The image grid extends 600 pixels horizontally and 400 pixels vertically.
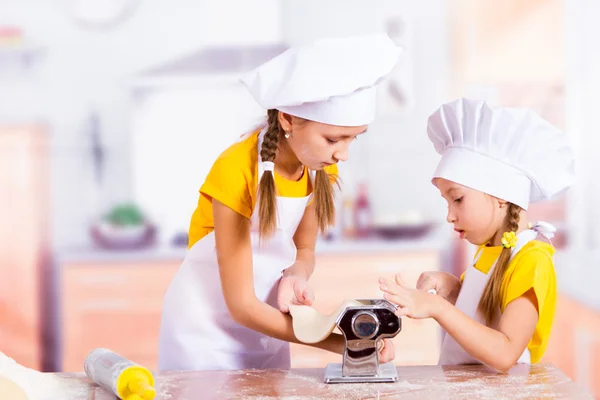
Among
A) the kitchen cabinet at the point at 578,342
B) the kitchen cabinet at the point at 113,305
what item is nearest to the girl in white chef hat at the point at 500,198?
the kitchen cabinet at the point at 578,342

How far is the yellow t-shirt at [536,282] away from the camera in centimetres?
126

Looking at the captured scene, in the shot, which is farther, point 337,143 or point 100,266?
point 100,266

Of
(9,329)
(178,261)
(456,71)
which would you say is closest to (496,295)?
(178,261)

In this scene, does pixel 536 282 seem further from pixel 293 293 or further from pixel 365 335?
pixel 293 293

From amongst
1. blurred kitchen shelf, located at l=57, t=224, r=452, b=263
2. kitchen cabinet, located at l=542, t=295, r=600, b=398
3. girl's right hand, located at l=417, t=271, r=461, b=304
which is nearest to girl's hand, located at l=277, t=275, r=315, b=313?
girl's right hand, located at l=417, t=271, r=461, b=304

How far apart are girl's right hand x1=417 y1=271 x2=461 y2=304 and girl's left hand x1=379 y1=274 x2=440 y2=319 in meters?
0.22

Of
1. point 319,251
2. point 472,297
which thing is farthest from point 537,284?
point 319,251

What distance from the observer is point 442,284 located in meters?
1.45

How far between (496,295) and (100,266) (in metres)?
2.29

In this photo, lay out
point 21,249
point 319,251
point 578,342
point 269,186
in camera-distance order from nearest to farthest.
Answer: point 269,186 → point 578,342 → point 319,251 → point 21,249

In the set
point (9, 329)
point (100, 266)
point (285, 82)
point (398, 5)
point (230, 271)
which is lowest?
point (9, 329)

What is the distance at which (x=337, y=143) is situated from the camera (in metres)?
1.30

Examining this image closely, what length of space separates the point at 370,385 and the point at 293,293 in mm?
248

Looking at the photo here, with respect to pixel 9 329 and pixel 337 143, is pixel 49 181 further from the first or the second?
pixel 337 143
